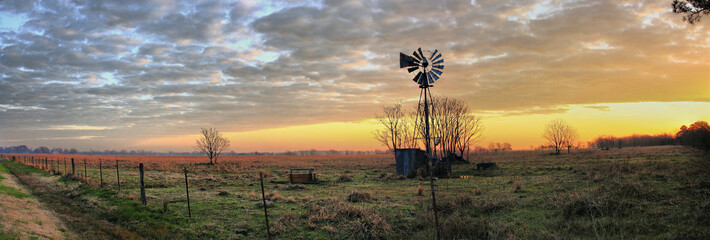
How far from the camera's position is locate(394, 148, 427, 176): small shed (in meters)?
31.3

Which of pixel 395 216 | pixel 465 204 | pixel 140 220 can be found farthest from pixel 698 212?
pixel 140 220

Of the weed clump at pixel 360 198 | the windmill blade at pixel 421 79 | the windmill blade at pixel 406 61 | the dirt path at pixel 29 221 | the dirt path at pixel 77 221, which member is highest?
the windmill blade at pixel 406 61

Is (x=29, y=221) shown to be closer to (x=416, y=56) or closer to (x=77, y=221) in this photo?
(x=77, y=221)

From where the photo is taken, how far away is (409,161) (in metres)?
31.4

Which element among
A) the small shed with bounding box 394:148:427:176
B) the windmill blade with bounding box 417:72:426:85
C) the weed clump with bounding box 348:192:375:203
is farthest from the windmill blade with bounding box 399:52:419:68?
the weed clump with bounding box 348:192:375:203

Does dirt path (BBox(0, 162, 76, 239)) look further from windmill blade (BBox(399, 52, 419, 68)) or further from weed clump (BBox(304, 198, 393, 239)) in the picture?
windmill blade (BBox(399, 52, 419, 68))

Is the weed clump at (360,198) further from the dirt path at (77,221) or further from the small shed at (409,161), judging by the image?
the small shed at (409,161)

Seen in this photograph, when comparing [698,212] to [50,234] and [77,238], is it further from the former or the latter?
[50,234]

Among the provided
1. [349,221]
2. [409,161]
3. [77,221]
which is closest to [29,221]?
[77,221]

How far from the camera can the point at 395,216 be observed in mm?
11953

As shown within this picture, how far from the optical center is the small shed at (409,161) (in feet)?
103

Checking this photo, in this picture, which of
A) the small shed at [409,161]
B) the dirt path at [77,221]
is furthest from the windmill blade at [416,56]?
the dirt path at [77,221]

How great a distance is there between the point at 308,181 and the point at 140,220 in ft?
46.0

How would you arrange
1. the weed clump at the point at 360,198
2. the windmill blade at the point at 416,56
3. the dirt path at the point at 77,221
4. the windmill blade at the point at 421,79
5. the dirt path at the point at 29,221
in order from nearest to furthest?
the dirt path at the point at 29,221, the dirt path at the point at 77,221, the weed clump at the point at 360,198, the windmill blade at the point at 416,56, the windmill blade at the point at 421,79
